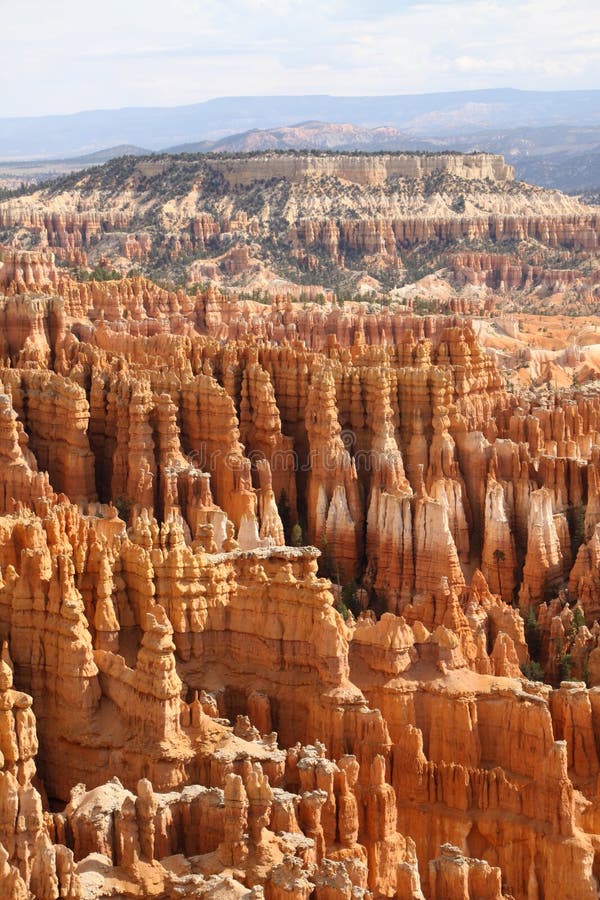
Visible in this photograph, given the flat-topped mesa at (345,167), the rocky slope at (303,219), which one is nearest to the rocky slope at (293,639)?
the rocky slope at (303,219)

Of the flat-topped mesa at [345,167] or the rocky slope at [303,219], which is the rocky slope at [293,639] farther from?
the flat-topped mesa at [345,167]

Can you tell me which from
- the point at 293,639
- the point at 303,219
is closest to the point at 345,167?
the point at 303,219

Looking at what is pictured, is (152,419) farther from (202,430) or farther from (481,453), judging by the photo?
(481,453)

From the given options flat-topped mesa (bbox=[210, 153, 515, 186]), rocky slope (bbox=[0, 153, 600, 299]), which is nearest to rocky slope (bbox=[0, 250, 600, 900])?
rocky slope (bbox=[0, 153, 600, 299])

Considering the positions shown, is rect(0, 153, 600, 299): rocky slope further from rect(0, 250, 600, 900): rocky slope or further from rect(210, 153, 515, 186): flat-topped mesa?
rect(0, 250, 600, 900): rocky slope

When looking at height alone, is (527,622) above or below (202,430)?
below

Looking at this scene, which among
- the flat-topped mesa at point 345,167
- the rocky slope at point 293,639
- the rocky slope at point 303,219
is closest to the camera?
the rocky slope at point 293,639

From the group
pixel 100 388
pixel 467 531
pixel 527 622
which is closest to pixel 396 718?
pixel 527 622
